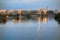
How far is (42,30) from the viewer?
1.10 metres

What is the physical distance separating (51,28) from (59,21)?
0.10 m

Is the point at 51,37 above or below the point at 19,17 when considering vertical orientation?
below

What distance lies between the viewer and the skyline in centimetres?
110

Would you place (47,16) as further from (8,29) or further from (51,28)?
(8,29)

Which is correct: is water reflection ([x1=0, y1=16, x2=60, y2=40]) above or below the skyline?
below

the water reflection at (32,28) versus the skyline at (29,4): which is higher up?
the skyline at (29,4)

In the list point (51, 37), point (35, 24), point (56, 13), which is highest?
point (56, 13)

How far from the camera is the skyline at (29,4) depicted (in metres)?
1.10

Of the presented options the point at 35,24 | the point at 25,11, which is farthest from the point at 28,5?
the point at 35,24

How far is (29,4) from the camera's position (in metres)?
1.10

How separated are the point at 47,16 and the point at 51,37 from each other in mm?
201

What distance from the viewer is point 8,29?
3.62 ft

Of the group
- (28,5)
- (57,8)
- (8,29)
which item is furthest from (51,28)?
(8,29)

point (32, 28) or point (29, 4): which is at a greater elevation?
point (29, 4)
